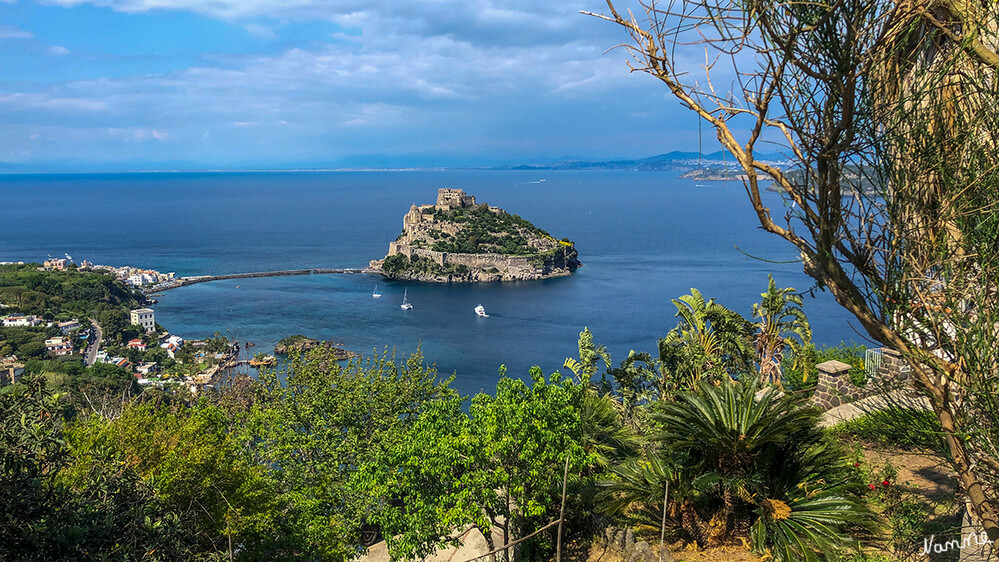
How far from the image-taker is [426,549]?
850cm

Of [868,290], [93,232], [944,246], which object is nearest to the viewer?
[944,246]

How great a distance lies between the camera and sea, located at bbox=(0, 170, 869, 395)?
2062 inches

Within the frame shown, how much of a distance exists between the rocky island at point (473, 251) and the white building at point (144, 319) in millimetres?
27688

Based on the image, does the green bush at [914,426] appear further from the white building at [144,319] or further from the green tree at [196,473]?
the white building at [144,319]

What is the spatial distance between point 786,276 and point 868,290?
68526mm

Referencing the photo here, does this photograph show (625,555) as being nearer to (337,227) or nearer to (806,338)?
(806,338)

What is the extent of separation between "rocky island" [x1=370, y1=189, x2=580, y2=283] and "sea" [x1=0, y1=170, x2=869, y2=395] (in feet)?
9.09

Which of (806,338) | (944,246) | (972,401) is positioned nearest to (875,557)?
(972,401)

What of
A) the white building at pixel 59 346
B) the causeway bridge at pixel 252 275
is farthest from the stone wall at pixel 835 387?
the causeway bridge at pixel 252 275

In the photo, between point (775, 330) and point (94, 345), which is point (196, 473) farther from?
point (94, 345)

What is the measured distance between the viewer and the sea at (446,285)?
5238 centimetres

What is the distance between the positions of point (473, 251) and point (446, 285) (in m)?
6.69

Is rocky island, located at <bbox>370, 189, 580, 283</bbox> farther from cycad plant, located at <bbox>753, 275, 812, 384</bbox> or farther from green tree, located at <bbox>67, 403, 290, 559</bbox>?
green tree, located at <bbox>67, 403, 290, 559</bbox>

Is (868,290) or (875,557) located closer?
(868,290)
